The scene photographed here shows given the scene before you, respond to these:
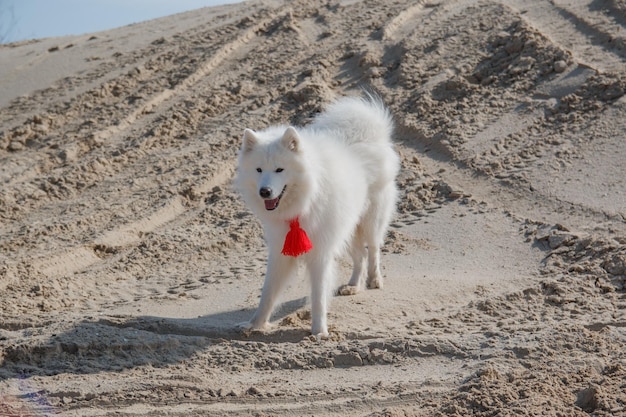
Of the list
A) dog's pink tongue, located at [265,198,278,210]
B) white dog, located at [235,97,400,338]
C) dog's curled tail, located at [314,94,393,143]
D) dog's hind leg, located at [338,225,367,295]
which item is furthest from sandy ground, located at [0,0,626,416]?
dog's curled tail, located at [314,94,393,143]

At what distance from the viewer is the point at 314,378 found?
16.2 ft

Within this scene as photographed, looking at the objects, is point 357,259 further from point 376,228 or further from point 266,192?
point 266,192

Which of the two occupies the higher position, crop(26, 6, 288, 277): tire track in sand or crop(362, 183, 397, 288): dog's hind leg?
crop(26, 6, 288, 277): tire track in sand

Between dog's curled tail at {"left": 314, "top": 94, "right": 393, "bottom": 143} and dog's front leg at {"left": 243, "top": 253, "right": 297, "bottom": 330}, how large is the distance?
4.07 ft

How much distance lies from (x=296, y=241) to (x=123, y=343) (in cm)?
134

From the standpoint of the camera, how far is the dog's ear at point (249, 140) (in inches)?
217

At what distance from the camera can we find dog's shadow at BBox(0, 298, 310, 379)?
16.7 feet

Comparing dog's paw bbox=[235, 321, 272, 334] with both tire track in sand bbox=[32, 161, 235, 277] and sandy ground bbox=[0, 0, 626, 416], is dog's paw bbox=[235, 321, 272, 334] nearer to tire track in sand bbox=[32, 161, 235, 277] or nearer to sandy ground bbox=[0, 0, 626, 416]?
sandy ground bbox=[0, 0, 626, 416]

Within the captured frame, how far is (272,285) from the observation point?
231 inches

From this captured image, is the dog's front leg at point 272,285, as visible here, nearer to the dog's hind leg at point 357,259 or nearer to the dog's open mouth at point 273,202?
the dog's open mouth at point 273,202

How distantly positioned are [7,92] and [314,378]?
9778 millimetres

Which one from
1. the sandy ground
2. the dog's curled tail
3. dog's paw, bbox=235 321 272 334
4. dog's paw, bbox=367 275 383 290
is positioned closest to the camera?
the sandy ground

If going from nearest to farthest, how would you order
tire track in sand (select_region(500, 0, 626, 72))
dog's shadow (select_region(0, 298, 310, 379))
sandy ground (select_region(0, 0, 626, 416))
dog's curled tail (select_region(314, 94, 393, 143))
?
sandy ground (select_region(0, 0, 626, 416)), dog's shadow (select_region(0, 298, 310, 379)), dog's curled tail (select_region(314, 94, 393, 143)), tire track in sand (select_region(500, 0, 626, 72))

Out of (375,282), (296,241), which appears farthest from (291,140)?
(375,282)
